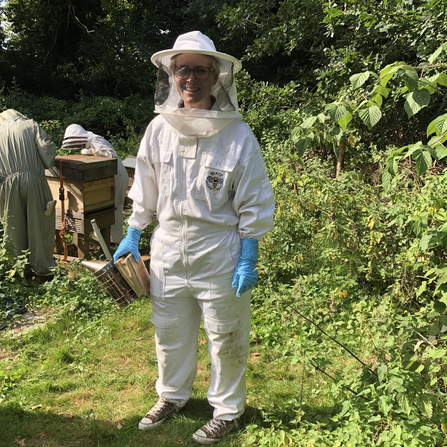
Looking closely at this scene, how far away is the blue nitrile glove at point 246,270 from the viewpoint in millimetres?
2305

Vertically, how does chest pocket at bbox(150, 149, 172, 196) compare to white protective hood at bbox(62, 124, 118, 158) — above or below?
above

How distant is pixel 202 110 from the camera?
2.22 m

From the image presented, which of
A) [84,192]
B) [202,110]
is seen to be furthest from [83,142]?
[202,110]

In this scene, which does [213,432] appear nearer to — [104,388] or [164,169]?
[104,388]

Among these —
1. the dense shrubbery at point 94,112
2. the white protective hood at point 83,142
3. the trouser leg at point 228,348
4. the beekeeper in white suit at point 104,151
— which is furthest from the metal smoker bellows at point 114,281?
the dense shrubbery at point 94,112

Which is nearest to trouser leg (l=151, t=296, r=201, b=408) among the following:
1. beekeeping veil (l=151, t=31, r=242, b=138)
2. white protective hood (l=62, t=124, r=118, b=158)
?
beekeeping veil (l=151, t=31, r=242, b=138)

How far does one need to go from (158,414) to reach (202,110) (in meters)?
1.78

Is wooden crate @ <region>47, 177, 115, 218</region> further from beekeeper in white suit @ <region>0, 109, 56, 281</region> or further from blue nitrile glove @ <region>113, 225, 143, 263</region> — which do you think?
blue nitrile glove @ <region>113, 225, 143, 263</region>

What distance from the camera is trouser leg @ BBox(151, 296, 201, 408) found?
2.52 m

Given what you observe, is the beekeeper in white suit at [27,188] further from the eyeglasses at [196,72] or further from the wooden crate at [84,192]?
the eyeglasses at [196,72]

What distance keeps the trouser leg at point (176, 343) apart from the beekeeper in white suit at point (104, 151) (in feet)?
10.8

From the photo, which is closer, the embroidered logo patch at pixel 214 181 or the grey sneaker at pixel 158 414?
the embroidered logo patch at pixel 214 181

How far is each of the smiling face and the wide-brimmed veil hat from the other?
56 mm

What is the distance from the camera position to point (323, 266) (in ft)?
13.5
